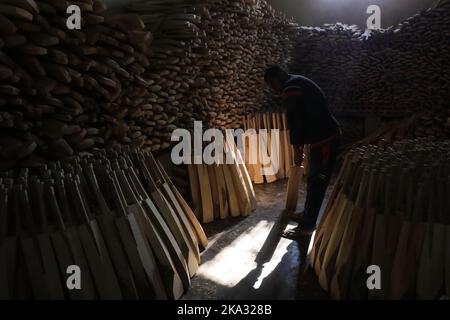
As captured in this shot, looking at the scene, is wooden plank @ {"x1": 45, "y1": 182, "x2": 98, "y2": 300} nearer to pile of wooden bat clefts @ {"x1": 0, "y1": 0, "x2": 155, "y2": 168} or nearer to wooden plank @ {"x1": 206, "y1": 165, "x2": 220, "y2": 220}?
pile of wooden bat clefts @ {"x1": 0, "y1": 0, "x2": 155, "y2": 168}

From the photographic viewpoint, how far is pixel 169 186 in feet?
11.5

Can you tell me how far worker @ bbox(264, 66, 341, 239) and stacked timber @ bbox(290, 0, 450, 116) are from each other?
5060 mm

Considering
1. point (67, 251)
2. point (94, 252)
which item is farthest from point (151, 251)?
point (67, 251)

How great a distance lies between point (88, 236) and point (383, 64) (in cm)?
819

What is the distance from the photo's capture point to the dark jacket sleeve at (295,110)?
3.97 m

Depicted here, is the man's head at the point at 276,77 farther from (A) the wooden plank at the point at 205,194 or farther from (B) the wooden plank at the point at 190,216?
(B) the wooden plank at the point at 190,216

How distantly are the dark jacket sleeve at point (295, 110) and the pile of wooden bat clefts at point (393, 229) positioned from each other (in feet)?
3.72

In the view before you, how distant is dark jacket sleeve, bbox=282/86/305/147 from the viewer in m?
3.97

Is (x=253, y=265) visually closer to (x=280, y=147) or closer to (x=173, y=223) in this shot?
(x=173, y=223)

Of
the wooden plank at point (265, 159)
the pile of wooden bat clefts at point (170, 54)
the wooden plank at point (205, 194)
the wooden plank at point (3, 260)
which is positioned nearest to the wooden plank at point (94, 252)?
the wooden plank at point (3, 260)
